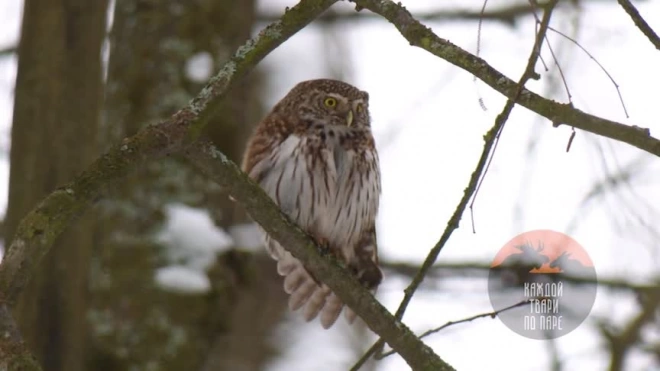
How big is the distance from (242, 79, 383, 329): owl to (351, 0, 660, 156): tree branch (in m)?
1.66

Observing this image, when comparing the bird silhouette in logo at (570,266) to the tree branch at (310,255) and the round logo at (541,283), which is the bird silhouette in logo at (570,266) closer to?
the round logo at (541,283)

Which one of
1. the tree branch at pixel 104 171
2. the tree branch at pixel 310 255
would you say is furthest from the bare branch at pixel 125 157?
the tree branch at pixel 310 255

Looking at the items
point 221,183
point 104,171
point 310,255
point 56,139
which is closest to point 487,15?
point 56,139

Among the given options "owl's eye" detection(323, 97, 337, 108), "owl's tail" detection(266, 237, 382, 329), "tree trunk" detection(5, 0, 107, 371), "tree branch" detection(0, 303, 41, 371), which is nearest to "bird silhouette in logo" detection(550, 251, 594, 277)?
"owl's tail" detection(266, 237, 382, 329)

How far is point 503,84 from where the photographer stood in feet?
8.66

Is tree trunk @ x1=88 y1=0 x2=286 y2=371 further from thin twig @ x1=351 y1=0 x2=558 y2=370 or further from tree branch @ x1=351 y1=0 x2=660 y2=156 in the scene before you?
tree branch @ x1=351 y1=0 x2=660 y2=156

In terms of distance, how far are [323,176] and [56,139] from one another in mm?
1329

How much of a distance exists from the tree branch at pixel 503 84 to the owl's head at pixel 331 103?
1877mm

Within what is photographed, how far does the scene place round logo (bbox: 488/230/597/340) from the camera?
440 cm

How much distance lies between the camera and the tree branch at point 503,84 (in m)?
2.46

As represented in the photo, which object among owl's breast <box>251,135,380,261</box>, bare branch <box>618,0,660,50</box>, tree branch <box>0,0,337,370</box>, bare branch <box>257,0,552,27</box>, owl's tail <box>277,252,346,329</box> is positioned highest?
bare branch <box>257,0,552,27</box>

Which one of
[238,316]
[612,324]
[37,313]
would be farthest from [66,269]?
[238,316]

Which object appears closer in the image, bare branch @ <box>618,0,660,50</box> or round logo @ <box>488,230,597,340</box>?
bare branch @ <box>618,0,660,50</box>

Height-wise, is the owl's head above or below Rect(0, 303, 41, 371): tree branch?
→ above
